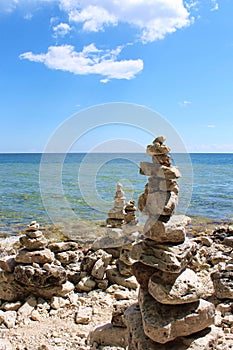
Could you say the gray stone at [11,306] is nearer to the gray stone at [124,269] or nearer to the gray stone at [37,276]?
the gray stone at [37,276]

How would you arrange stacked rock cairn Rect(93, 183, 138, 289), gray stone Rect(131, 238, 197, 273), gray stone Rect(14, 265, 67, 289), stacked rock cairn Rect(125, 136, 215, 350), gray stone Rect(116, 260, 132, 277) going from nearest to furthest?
stacked rock cairn Rect(125, 136, 215, 350), gray stone Rect(131, 238, 197, 273), gray stone Rect(14, 265, 67, 289), gray stone Rect(116, 260, 132, 277), stacked rock cairn Rect(93, 183, 138, 289)

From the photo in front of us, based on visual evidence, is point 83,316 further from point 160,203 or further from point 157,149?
point 157,149

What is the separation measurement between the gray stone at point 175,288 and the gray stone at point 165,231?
658mm

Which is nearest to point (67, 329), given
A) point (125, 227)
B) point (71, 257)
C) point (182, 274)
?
point (182, 274)

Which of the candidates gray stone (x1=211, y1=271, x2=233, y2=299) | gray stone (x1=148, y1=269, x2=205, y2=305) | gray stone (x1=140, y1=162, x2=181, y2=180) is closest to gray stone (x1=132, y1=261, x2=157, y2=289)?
gray stone (x1=148, y1=269, x2=205, y2=305)

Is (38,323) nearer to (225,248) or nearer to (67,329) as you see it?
(67,329)

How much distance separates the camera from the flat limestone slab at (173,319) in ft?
17.8

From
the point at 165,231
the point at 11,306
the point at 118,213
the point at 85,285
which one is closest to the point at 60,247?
the point at 118,213

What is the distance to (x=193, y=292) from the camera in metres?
5.71

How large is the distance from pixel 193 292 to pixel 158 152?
8.82 ft

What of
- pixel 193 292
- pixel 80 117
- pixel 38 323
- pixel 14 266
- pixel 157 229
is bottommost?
pixel 38 323

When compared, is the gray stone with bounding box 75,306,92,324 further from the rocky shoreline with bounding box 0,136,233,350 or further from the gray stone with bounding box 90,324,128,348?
the gray stone with bounding box 90,324,128,348

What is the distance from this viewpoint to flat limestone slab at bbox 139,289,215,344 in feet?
17.8

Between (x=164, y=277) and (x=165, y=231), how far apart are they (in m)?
0.85
